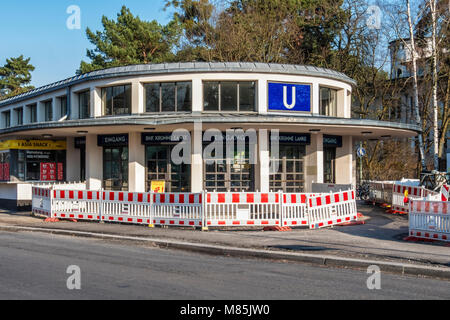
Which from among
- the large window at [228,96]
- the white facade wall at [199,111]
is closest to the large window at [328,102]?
the white facade wall at [199,111]

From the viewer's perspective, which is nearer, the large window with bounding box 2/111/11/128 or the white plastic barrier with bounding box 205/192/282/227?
the white plastic barrier with bounding box 205/192/282/227

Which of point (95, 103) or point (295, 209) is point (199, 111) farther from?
point (295, 209)

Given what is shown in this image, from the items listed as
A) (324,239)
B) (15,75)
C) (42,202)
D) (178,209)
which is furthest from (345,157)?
(15,75)

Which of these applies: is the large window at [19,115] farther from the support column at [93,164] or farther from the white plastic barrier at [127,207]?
the white plastic barrier at [127,207]

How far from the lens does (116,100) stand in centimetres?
2170

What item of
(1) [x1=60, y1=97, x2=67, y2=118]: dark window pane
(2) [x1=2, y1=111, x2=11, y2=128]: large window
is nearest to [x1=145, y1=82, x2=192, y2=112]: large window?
(1) [x1=60, y1=97, x2=67, y2=118]: dark window pane

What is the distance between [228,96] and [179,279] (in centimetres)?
1343

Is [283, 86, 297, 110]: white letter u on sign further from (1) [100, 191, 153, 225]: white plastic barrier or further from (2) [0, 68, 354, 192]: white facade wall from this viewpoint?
(1) [100, 191, 153, 225]: white plastic barrier

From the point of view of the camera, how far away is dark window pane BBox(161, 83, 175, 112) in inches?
817

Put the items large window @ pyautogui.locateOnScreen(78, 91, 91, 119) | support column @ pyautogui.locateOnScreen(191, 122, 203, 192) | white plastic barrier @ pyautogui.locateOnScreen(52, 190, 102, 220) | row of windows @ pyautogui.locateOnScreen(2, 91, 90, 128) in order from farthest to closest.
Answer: row of windows @ pyautogui.locateOnScreen(2, 91, 90, 128), large window @ pyautogui.locateOnScreen(78, 91, 91, 119), support column @ pyautogui.locateOnScreen(191, 122, 203, 192), white plastic barrier @ pyautogui.locateOnScreen(52, 190, 102, 220)

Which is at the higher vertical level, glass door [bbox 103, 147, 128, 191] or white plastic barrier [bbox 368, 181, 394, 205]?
glass door [bbox 103, 147, 128, 191]

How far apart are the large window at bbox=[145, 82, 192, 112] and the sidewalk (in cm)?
648

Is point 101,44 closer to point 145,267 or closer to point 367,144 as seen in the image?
point 367,144

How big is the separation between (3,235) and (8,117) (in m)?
20.2
